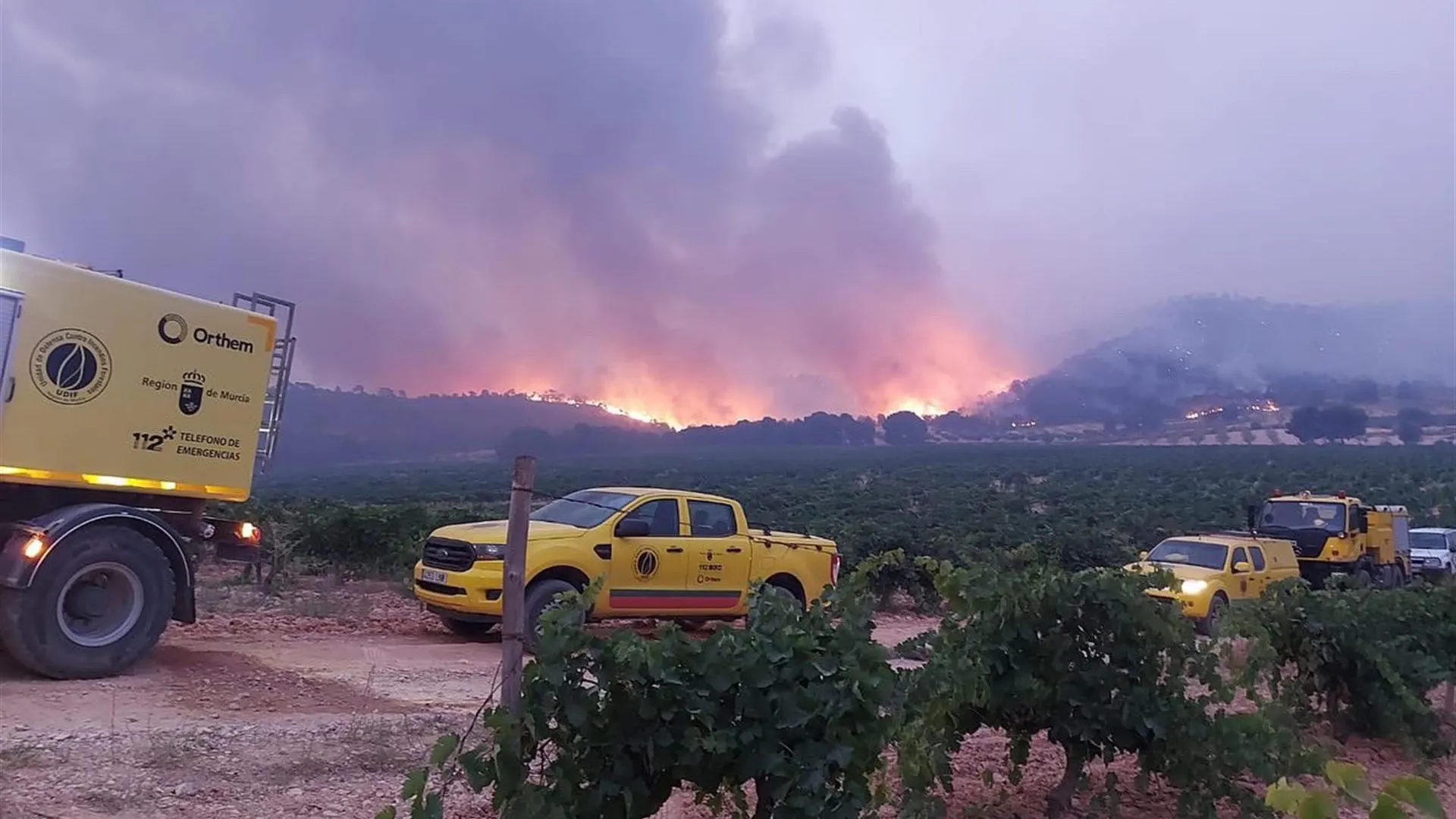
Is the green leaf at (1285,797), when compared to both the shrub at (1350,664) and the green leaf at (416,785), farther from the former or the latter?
the shrub at (1350,664)

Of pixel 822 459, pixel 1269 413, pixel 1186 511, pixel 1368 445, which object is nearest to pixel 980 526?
pixel 1186 511

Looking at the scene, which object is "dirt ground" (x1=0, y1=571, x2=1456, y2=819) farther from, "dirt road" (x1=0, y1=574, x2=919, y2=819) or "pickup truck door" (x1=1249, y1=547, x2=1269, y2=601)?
"pickup truck door" (x1=1249, y1=547, x2=1269, y2=601)

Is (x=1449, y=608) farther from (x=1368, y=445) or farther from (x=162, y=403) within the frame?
(x=1368, y=445)

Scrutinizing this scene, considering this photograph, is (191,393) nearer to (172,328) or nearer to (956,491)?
(172,328)

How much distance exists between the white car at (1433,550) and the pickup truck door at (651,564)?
19647mm

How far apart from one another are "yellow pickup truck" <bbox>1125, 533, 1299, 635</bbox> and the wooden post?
13094 mm

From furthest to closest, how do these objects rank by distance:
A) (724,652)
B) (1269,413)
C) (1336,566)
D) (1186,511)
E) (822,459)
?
(1269,413) < (822,459) < (1186,511) < (1336,566) < (724,652)

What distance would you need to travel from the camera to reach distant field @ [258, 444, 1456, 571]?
2219 cm

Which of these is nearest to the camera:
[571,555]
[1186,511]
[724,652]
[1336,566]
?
[724,652]

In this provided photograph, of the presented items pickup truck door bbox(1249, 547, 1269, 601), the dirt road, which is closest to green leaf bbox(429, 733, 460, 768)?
the dirt road

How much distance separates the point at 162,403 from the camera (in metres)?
9.44

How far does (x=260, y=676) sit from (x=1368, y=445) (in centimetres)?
12328

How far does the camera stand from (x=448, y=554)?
37.9ft

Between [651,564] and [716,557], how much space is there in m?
0.87
